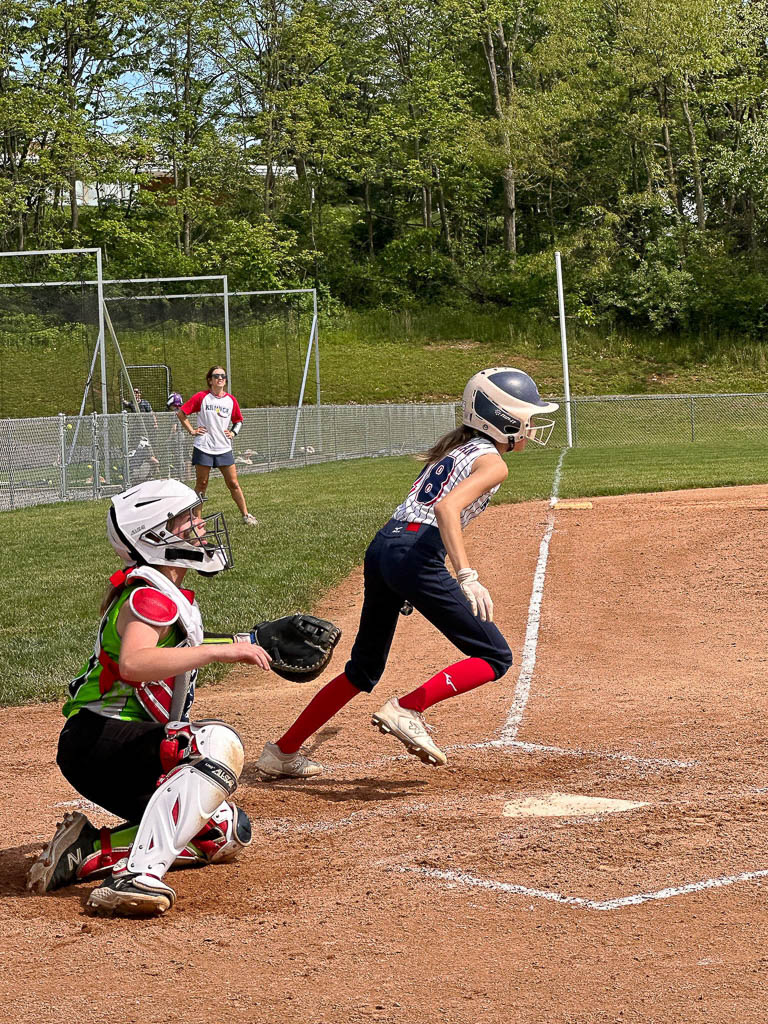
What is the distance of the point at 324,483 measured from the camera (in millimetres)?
21719

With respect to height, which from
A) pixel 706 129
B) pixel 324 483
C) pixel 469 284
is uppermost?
pixel 706 129

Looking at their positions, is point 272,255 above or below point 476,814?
above

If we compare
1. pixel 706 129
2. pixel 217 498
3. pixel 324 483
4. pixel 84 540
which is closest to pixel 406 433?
pixel 324 483

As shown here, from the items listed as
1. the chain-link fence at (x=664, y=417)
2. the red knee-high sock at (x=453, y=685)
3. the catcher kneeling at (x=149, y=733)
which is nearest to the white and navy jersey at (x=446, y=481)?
the red knee-high sock at (x=453, y=685)

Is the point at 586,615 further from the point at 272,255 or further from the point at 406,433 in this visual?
the point at 272,255

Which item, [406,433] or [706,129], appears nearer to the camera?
[406,433]

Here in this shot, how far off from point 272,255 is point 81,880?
44780 mm

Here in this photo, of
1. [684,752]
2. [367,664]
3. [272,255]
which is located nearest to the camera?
[367,664]

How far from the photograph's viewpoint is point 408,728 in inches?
204

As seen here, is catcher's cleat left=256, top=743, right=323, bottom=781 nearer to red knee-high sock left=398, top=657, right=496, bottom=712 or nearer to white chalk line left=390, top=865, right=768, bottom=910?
red knee-high sock left=398, top=657, right=496, bottom=712

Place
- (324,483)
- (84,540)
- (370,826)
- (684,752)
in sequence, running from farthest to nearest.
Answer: (324,483), (84,540), (684,752), (370,826)

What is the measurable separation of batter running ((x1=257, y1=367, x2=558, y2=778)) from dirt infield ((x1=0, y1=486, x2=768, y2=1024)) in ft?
1.53

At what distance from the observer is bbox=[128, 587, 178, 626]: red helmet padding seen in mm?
3969

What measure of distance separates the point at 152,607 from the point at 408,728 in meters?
1.62
